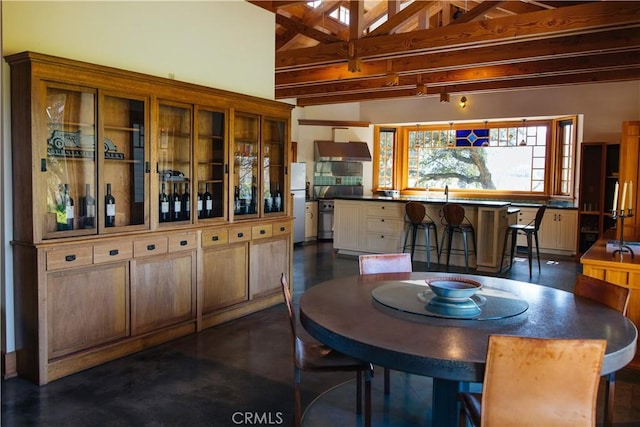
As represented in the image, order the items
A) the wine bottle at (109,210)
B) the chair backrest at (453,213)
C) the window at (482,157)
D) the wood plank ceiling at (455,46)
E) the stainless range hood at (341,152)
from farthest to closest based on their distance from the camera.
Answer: the stainless range hood at (341,152)
the window at (482,157)
the chair backrest at (453,213)
the wood plank ceiling at (455,46)
the wine bottle at (109,210)

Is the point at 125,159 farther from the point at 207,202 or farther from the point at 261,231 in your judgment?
the point at 261,231

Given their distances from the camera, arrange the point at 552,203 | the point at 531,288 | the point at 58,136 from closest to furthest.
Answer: the point at 531,288
the point at 58,136
the point at 552,203

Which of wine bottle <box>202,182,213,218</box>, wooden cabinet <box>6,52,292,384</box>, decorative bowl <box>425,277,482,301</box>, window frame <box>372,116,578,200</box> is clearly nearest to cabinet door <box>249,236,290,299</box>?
wooden cabinet <box>6,52,292,384</box>

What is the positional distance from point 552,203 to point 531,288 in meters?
6.52

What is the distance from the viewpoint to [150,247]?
3.72 metres

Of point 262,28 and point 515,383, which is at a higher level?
point 262,28

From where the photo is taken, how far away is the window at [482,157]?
8.88 meters

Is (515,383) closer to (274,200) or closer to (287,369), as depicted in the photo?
(287,369)

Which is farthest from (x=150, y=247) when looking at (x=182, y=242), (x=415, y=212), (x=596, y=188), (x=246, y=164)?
(x=596, y=188)

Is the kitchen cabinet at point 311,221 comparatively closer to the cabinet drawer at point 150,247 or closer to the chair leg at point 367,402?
the cabinet drawer at point 150,247

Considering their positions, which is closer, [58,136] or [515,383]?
[515,383]

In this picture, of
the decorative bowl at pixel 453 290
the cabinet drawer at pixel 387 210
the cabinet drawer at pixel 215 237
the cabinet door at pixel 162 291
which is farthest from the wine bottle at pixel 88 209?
the cabinet drawer at pixel 387 210

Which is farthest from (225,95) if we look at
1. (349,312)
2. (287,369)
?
(349,312)

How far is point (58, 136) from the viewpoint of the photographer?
3.27 metres
